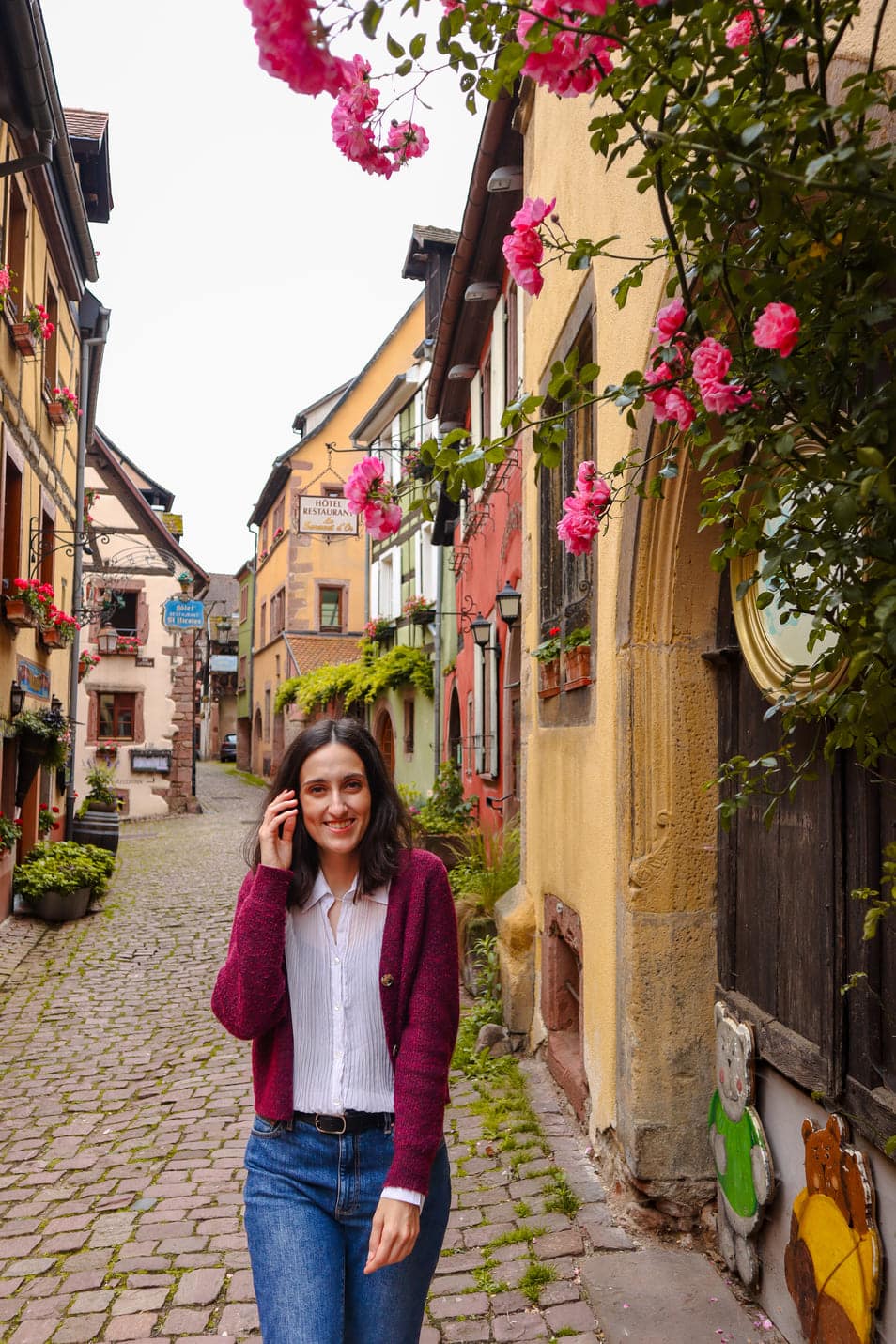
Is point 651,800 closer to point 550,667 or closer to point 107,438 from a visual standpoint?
point 550,667

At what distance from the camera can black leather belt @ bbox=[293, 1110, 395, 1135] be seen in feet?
7.05

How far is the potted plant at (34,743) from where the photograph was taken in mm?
10195

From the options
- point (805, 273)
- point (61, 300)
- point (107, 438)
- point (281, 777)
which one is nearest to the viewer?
point (805, 273)

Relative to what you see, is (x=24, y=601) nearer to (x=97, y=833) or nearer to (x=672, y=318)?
(x=97, y=833)

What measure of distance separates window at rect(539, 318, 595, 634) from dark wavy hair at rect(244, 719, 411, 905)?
8.00 ft

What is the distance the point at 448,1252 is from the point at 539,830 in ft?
8.32

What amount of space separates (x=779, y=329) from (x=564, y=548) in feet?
13.4

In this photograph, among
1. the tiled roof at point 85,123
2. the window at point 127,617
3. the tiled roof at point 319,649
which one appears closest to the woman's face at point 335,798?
the tiled roof at point 85,123

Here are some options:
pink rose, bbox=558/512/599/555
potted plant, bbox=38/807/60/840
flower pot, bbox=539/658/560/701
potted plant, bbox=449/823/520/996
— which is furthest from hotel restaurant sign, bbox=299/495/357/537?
pink rose, bbox=558/512/599/555

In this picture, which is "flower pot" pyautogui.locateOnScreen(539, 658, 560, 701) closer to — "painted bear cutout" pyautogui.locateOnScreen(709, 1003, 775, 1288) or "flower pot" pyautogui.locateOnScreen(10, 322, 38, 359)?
"painted bear cutout" pyautogui.locateOnScreen(709, 1003, 775, 1288)

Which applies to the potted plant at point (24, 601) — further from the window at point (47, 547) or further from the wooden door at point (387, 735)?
the wooden door at point (387, 735)

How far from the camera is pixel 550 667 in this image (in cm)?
570

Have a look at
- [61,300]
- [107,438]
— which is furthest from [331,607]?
[61,300]

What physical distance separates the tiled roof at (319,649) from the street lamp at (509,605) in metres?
21.9
